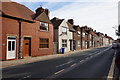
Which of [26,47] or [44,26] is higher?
[44,26]

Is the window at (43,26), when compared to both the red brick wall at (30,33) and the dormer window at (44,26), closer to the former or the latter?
the dormer window at (44,26)

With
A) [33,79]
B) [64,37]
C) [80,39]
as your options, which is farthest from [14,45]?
[80,39]

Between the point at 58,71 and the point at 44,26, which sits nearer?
the point at 58,71

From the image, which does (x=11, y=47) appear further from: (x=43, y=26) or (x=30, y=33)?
(x=43, y=26)

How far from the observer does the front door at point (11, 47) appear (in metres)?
16.7

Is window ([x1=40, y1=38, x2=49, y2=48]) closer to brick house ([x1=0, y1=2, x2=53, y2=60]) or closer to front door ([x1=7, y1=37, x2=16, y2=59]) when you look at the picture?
brick house ([x1=0, y1=2, x2=53, y2=60])

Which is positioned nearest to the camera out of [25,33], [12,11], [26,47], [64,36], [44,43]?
[12,11]

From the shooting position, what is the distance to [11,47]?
17094mm

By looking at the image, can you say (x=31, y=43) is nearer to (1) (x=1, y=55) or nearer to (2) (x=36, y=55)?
(2) (x=36, y=55)

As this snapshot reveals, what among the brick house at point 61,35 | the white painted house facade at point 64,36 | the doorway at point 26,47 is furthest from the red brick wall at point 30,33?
the white painted house facade at point 64,36

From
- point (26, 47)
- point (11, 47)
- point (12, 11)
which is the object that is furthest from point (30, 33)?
point (11, 47)

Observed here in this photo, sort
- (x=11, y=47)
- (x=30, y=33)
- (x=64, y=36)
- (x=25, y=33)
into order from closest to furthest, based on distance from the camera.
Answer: (x=11, y=47), (x=25, y=33), (x=30, y=33), (x=64, y=36)

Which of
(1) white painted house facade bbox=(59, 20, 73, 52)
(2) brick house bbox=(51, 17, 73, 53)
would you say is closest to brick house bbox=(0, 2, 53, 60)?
(2) brick house bbox=(51, 17, 73, 53)

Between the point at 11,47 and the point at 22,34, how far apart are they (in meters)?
2.65
